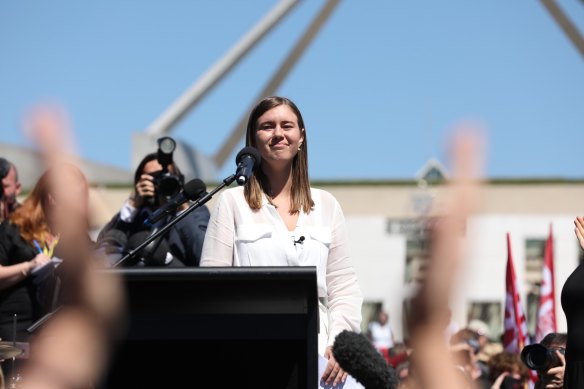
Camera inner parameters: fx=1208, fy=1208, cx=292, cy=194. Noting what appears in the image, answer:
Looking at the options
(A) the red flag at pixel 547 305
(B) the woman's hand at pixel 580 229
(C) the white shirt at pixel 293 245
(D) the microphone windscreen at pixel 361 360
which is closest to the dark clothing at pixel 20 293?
(C) the white shirt at pixel 293 245

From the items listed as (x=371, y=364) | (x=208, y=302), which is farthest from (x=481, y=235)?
(x=208, y=302)

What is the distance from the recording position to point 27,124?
288 cm

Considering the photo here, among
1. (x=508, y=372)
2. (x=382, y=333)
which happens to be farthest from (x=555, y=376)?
(x=382, y=333)

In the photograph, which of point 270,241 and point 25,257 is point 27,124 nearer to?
point 270,241

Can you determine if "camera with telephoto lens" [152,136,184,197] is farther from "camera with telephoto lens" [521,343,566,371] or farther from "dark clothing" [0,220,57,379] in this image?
"camera with telephoto lens" [521,343,566,371]

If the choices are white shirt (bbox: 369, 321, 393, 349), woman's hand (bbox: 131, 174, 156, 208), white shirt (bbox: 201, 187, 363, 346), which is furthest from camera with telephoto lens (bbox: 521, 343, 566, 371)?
white shirt (bbox: 369, 321, 393, 349)

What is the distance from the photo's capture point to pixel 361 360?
2.77 meters

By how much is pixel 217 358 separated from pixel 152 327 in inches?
9.0

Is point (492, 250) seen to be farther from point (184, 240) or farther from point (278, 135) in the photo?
point (278, 135)

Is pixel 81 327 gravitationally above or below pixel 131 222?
below

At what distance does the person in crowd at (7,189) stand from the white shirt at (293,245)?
2.40 metres

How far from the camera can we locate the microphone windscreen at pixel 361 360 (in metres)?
2.76

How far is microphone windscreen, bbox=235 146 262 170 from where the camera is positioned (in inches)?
195

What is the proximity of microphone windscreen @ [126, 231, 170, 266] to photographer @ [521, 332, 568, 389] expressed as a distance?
5.80 feet
